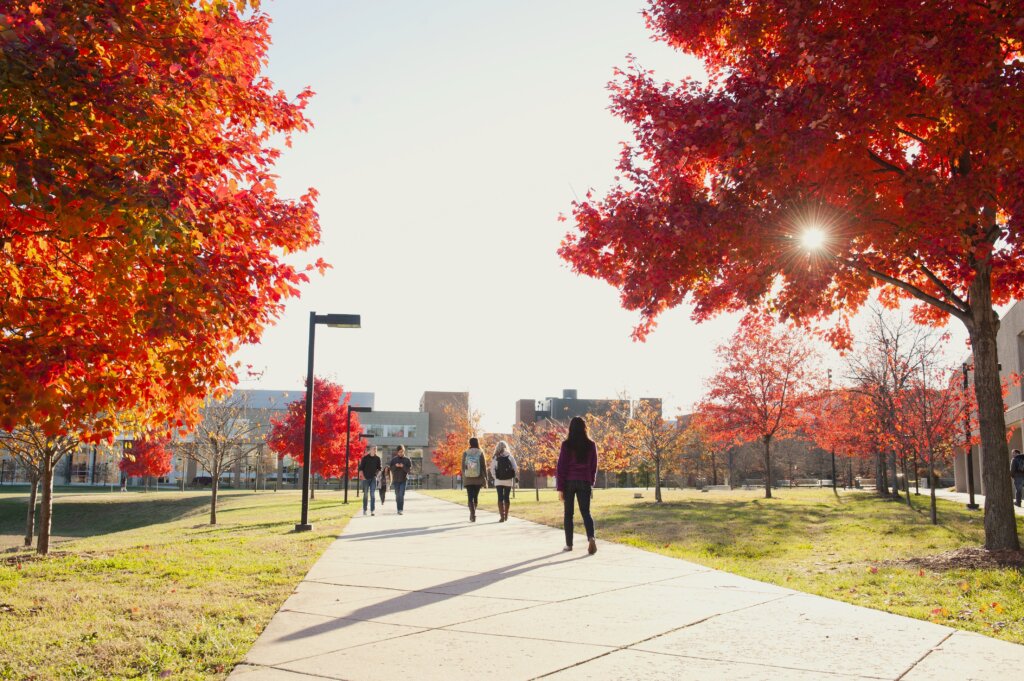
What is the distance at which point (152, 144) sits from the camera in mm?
5145

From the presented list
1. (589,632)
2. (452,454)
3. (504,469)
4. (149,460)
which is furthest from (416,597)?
(149,460)

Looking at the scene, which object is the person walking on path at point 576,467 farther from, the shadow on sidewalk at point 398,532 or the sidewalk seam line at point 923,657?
the sidewalk seam line at point 923,657

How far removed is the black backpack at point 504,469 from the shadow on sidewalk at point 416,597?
583 centimetres

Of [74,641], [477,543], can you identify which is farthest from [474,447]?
[74,641]

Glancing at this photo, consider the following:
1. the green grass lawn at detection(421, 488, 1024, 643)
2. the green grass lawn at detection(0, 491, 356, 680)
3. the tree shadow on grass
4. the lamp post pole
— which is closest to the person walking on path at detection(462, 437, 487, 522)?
the green grass lawn at detection(421, 488, 1024, 643)

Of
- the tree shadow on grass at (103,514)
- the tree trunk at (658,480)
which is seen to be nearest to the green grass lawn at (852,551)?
the tree trunk at (658,480)

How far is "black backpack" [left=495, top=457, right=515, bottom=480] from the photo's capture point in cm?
1395

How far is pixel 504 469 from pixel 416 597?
8160mm

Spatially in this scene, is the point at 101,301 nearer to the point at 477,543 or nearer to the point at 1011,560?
the point at 477,543

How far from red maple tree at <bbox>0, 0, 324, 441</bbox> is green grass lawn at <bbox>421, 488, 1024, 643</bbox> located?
580 centimetres

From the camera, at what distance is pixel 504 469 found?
1399 centimetres

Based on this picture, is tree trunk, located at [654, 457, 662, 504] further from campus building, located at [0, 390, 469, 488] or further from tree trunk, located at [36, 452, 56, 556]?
campus building, located at [0, 390, 469, 488]

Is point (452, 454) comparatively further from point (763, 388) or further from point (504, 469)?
point (504, 469)

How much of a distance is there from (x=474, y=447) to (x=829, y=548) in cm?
742
